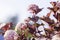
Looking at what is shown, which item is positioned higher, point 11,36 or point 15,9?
point 15,9

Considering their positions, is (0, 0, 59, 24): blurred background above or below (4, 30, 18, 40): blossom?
above

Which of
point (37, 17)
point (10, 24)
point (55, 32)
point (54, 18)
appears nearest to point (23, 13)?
point (10, 24)

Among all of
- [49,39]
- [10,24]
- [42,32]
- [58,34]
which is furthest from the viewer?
[10,24]

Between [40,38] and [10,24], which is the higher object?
Answer: [10,24]

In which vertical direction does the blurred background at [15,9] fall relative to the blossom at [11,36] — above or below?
above

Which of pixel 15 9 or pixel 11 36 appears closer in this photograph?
pixel 11 36

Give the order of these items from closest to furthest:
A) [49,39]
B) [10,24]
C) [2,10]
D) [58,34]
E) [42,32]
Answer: [58,34] < [49,39] < [42,32] < [10,24] < [2,10]

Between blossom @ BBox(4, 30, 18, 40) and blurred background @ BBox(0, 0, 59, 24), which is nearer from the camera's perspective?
blossom @ BBox(4, 30, 18, 40)

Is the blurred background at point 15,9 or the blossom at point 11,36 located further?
the blurred background at point 15,9

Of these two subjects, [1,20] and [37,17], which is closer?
[37,17]

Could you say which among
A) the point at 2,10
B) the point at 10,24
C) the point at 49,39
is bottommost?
the point at 49,39

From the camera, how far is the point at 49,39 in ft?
4.35

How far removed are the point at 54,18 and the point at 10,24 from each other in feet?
1.46

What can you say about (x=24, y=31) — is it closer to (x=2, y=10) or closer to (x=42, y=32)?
(x=42, y=32)
